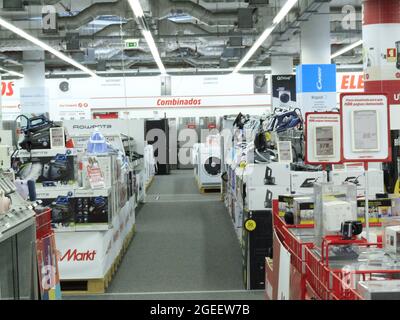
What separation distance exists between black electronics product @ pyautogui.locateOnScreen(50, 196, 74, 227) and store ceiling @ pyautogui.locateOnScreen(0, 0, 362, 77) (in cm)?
593

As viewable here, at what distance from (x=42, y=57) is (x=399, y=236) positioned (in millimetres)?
19389

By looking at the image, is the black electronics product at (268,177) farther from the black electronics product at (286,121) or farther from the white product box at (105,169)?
the white product box at (105,169)

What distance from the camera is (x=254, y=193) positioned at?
6316 mm

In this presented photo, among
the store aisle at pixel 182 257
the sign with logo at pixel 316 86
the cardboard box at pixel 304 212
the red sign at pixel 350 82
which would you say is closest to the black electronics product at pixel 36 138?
the store aisle at pixel 182 257

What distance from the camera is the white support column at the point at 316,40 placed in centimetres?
1384

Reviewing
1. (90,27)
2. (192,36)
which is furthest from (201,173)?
(90,27)

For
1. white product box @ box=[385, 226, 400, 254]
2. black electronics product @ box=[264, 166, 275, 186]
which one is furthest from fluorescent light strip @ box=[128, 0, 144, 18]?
white product box @ box=[385, 226, 400, 254]

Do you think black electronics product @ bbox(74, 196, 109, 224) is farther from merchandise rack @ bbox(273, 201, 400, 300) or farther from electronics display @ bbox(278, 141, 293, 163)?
merchandise rack @ bbox(273, 201, 400, 300)

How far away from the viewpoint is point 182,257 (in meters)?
8.04

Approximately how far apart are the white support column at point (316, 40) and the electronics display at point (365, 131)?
34.9 ft

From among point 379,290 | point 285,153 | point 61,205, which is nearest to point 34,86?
point 61,205

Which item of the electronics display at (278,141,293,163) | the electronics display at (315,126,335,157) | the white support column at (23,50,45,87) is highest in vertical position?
the white support column at (23,50,45,87)

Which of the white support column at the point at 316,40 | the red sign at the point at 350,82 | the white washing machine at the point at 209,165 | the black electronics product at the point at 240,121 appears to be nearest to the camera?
the black electronics product at the point at 240,121

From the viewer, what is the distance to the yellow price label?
6234 millimetres
